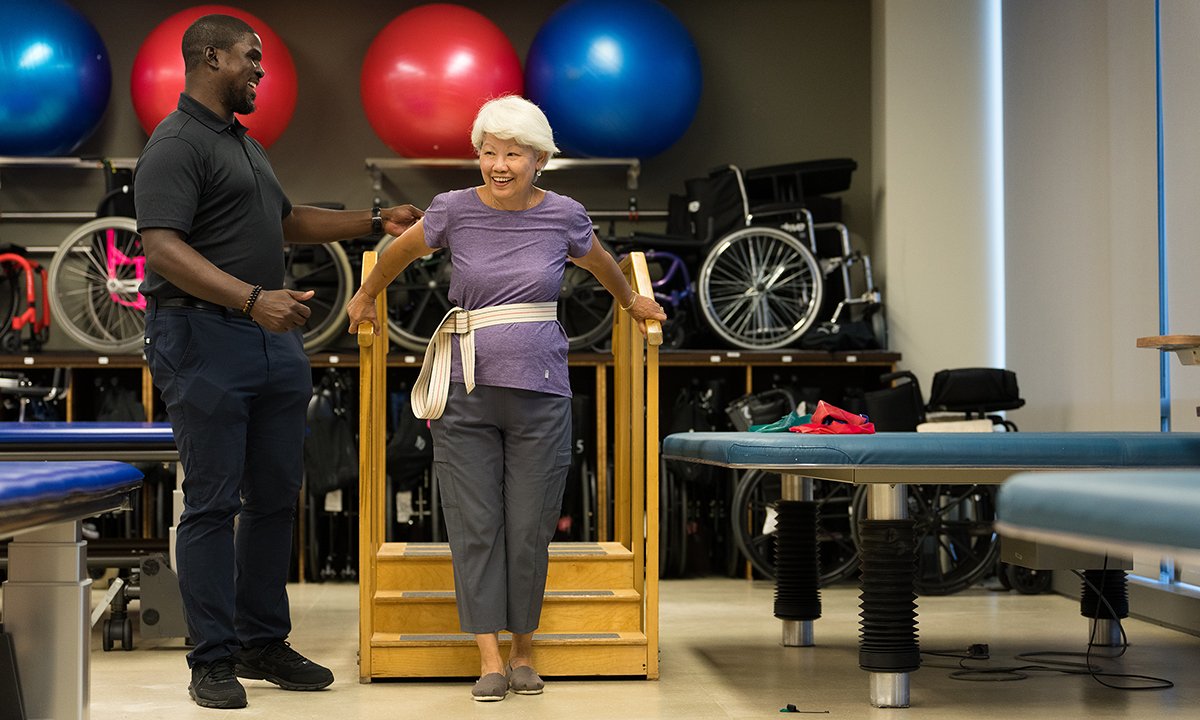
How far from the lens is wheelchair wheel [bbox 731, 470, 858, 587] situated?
6.66 m

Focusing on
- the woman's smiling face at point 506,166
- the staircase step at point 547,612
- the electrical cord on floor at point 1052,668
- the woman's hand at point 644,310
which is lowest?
the electrical cord on floor at point 1052,668

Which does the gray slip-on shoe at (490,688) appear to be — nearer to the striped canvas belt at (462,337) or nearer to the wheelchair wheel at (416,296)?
the striped canvas belt at (462,337)

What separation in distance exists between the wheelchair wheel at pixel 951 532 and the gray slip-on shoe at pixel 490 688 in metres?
3.00

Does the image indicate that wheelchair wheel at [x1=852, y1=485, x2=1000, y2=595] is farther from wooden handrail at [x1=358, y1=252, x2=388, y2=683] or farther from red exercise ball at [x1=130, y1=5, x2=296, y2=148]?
red exercise ball at [x1=130, y1=5, x2=296, y2=148]

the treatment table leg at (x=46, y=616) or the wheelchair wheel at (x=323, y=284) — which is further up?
the wheelchair wheel at (x=323, y=284)

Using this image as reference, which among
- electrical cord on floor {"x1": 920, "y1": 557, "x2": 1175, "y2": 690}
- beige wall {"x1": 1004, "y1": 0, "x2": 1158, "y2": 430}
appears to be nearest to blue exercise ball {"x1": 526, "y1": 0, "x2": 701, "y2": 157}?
beige wall {"x1": 1004, "y1": 0, "x2": 1158, "y2": 430}

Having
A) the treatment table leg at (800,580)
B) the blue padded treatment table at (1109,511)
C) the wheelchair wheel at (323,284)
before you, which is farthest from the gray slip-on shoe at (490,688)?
the wheelchair wheel at (323,284)

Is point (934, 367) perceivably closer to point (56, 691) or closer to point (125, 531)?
point (125, 531)

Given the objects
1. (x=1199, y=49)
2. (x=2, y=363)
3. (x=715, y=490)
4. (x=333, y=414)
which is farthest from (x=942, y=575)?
(x=2, y=363)

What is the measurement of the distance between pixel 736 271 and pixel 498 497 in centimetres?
376

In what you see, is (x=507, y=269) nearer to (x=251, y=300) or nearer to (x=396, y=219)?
(x=396, y=219)

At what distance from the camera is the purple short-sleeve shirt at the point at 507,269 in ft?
12.5

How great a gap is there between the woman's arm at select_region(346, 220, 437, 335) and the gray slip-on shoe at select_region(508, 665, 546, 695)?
3.52ft

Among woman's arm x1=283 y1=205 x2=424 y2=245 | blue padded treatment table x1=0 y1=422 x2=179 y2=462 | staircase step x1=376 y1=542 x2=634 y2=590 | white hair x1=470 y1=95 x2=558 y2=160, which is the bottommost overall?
staircase step x1=376 y1=542 x2=634 y2=590
